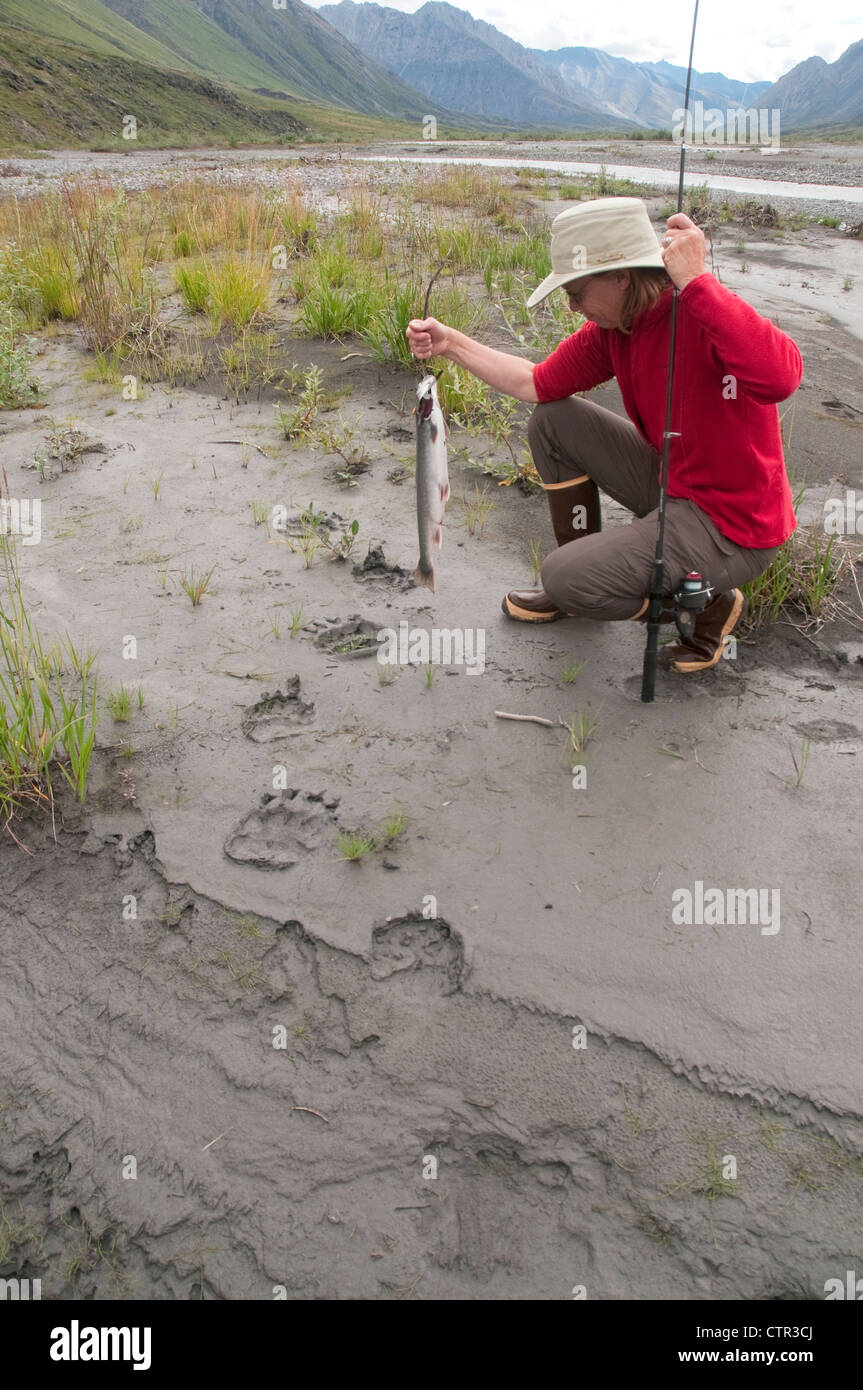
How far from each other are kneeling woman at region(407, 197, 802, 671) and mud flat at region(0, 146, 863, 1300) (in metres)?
0.43

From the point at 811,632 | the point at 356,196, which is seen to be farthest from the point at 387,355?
the point at 356,196

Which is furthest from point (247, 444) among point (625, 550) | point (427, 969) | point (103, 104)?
point (103, 104)

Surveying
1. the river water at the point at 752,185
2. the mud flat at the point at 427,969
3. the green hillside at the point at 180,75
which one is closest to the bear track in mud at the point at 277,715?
the mud flat at the point at 427,969

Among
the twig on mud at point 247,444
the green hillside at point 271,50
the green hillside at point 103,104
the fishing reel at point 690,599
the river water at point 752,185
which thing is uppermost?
the green hillside at point 271,50

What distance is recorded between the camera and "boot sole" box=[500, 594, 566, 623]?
12.2 ft

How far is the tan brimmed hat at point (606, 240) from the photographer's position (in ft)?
8.96

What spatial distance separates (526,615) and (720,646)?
0.82 metres

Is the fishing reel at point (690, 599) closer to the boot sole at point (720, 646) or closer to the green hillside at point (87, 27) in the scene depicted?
the boot sole at point (720, 646)

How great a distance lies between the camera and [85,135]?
41.7 m

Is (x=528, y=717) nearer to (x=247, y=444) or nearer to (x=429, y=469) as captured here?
(x=429, y=469)

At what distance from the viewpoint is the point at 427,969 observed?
2.36 meters

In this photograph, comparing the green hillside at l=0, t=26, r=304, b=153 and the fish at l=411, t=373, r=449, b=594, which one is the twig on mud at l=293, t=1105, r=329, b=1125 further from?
the green hillside at l=0, t=26, r=304, b=153
